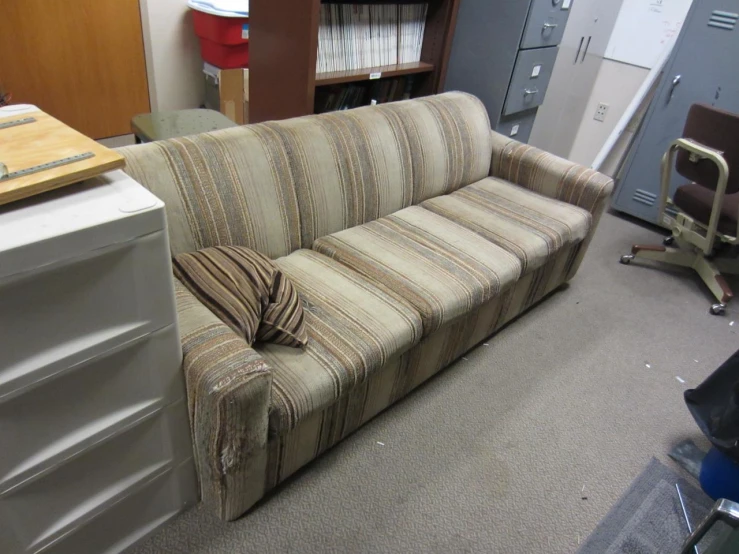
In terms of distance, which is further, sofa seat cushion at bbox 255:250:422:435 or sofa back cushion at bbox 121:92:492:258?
sofa back cushion at bbox 121:92:492:258

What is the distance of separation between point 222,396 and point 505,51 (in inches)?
85.5

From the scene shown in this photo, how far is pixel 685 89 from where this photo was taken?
8.99 feet

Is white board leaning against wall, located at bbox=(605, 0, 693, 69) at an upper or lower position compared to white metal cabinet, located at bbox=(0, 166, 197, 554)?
upper

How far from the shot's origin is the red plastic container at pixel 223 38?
2.89 metres

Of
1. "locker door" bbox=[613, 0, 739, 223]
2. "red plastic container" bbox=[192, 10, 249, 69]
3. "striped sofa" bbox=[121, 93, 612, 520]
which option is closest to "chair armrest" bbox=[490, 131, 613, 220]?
"striped sofa" bbox=[121, 93, 612, 520]

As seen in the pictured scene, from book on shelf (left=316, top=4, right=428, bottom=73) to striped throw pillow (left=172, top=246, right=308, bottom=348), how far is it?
1.17 meters

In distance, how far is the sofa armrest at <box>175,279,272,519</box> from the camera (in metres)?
0.99

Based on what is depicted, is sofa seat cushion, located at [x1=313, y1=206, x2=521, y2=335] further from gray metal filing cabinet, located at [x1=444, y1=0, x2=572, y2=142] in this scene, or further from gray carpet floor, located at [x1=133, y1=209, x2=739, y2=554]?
gray metal filing cabinet, located at [x1=444, y1=0, x2=572, y2=142]

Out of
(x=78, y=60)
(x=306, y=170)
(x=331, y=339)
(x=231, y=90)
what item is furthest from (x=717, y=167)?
(x=78, y=60)

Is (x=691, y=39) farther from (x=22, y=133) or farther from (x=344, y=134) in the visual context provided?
(x=22, y=133)

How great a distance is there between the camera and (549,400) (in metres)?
1.83

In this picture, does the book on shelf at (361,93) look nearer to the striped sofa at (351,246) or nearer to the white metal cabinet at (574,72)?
the striped sofa at (351,246)

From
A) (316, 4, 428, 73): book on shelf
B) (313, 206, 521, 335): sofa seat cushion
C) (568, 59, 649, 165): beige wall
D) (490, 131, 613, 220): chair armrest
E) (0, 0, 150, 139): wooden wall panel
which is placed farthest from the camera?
(568, 59, 649, 165): beige wall

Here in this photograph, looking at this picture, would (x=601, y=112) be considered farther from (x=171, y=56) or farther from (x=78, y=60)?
(x=78, y=60)
